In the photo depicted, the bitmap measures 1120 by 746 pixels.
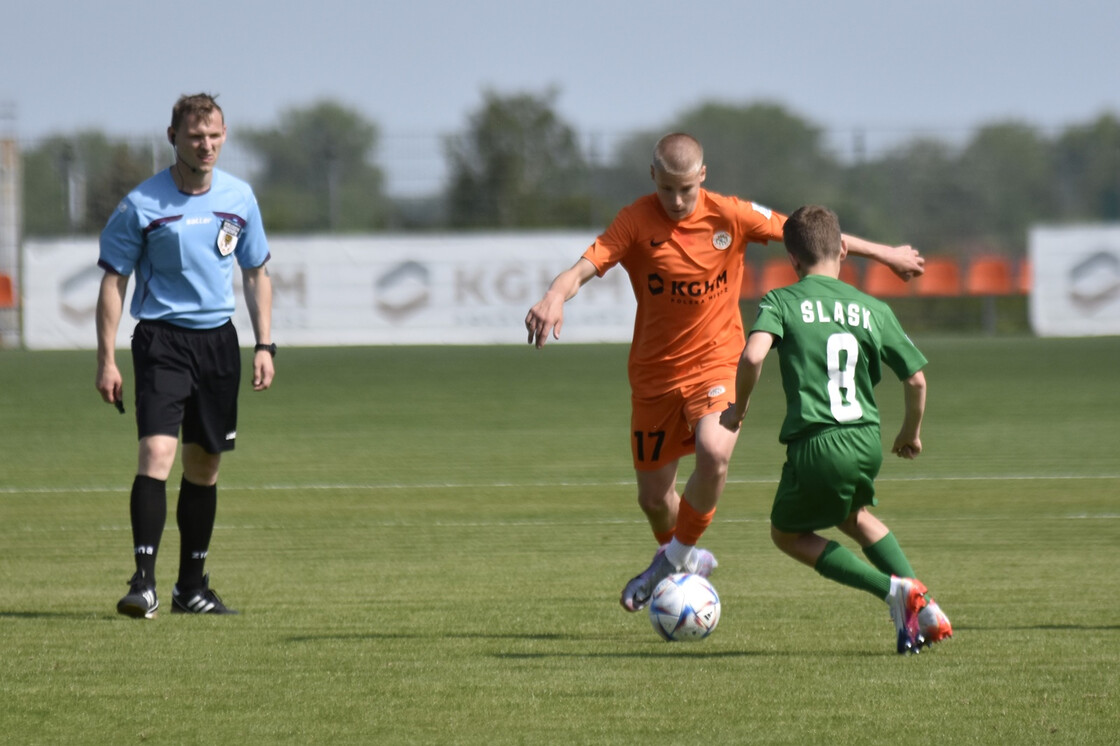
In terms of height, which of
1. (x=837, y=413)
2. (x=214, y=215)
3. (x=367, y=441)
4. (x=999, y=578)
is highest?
(x=214, y=215)

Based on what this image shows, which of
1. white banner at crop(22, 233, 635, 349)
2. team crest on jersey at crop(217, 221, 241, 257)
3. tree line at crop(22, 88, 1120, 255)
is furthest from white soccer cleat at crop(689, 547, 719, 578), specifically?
tree line at crop(22, 88, 1120, 255)

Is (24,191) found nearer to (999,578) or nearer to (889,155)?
(889,155)

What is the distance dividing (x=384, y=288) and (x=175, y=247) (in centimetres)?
2022

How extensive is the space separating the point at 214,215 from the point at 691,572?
229 cm

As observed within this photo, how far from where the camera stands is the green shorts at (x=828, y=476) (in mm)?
5195

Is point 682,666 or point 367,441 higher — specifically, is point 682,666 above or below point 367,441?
above

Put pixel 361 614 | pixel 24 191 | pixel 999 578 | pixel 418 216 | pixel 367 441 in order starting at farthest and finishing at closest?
pixel 418 216 → pixel 24 191 → pixel 367 441 → pixel 999 578 → pixel 361 614

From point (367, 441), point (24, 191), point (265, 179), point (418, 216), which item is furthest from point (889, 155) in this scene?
point (367, 441)

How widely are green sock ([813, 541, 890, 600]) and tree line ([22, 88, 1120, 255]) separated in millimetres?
26766

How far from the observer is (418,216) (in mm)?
32438

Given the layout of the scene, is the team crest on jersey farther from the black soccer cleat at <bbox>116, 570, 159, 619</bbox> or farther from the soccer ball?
the soccer ball

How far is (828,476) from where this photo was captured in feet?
17.0

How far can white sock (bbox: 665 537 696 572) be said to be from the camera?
621 cm

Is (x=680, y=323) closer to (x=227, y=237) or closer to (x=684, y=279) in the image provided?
(x=684, y=279)
